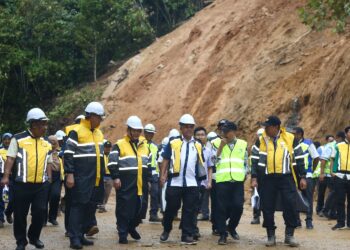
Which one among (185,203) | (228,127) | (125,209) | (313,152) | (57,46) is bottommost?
(125,209)

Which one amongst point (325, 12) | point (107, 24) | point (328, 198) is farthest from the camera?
point (107, 24)

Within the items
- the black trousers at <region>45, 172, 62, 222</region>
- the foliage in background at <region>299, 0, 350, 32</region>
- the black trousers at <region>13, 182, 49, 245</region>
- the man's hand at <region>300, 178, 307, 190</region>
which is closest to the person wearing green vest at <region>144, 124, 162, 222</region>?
the black trousers at <region>45, 172, 62, 222</region>

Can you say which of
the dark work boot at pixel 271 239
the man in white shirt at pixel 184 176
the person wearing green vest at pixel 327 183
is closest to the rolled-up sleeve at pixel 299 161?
the dark work boot at pixel 271 239

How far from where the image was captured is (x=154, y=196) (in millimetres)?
16453

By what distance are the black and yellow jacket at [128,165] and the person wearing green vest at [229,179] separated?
52.0 inches

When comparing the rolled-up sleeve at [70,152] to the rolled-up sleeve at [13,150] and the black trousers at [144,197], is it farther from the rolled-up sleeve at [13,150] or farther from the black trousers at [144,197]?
the black trousers at [144,197]

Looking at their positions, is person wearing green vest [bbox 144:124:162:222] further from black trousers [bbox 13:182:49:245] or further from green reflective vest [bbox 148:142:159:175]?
black trousers [bbox 13:182:49:245]

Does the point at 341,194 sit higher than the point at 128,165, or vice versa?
the point at 128,165

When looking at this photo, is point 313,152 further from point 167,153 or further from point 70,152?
point 70,152

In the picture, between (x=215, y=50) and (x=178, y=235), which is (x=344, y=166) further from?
(x=215, y=50)

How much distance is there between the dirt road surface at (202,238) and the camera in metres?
12.0

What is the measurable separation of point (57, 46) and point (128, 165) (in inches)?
1028

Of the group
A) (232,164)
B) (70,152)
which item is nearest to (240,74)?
(232,164)

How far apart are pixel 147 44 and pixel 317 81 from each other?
15.3 metres
